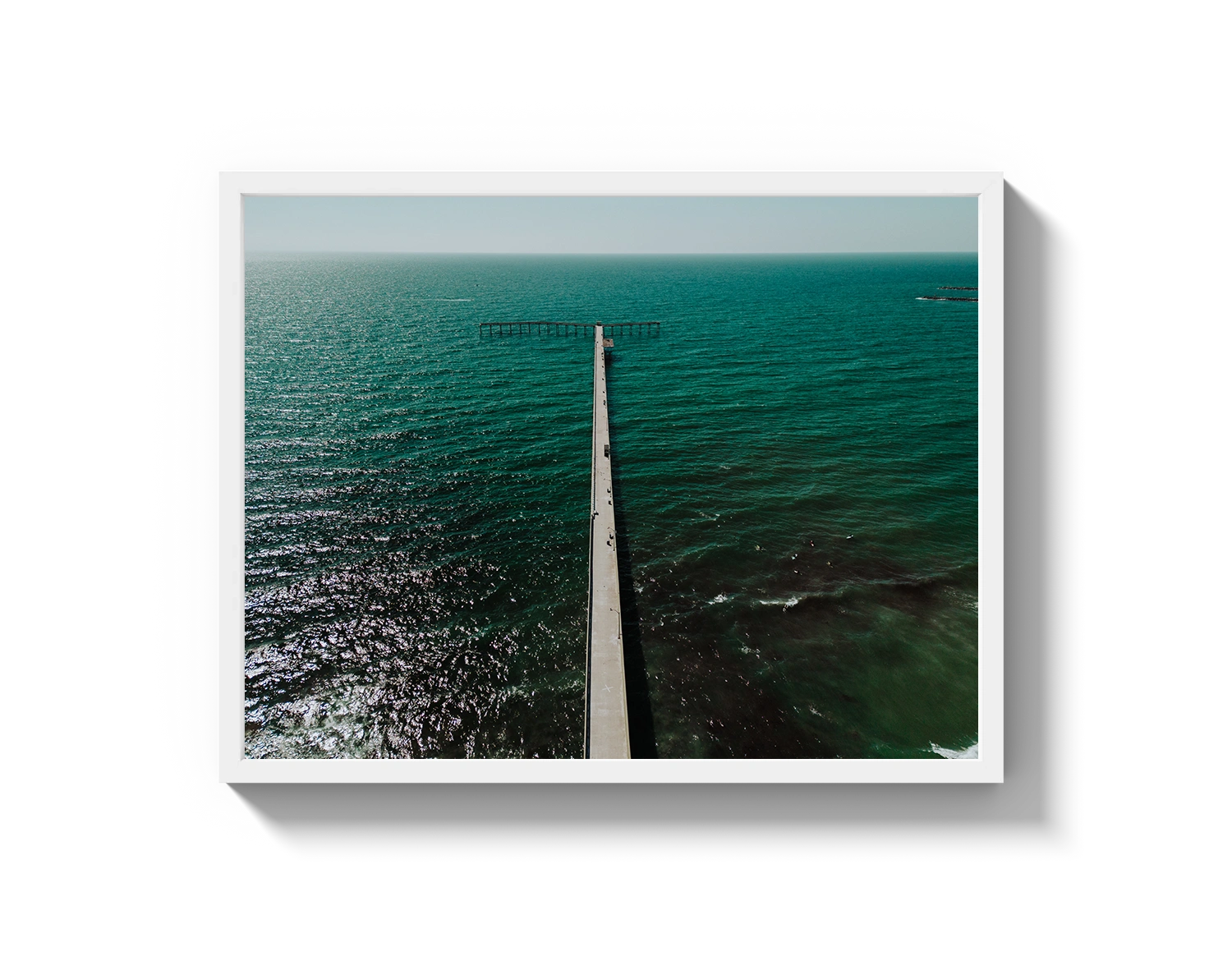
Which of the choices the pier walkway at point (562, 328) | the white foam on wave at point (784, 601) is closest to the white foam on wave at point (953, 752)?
the white foam on wave at point (784, 601)

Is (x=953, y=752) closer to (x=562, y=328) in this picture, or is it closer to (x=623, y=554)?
(x=623, y=554)

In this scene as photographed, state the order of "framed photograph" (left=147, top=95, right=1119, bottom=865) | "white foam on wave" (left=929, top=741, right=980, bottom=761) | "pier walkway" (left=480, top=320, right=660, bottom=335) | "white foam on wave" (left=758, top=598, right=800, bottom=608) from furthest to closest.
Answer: "pier walkway" (left=480, top=320, right=660, bottom=335) < "white foam on wave" (left=758, top=598, right=800, bottom=608) < "white foam on wave" (left=929, top=741, right=980, bottom=761) < "framed photograph" (left=147, top=95, right=1119, bottom=865)

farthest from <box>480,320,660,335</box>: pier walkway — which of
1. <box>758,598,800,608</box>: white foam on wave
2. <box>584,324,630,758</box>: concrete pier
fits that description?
<box>758,598,800,608</box>: white foam on wave

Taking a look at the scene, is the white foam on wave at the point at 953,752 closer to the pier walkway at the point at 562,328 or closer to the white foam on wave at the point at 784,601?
the white foam on wave at the point at 784,601

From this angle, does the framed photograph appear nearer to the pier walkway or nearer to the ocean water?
the ocean water
